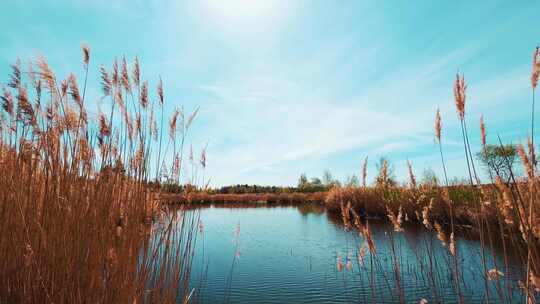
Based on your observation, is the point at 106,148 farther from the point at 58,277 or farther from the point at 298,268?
the point at 298,268

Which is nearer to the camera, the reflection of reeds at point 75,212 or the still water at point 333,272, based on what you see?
the reflection of reeds at point 75,212

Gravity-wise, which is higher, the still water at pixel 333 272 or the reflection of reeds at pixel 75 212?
the reflection of reeds at pixel 75 212

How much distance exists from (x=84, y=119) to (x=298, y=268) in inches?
199

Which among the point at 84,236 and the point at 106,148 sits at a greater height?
the point at 106,148

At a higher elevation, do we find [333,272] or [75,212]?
[75,212]

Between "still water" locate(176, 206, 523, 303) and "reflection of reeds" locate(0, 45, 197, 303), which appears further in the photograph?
"still water" locate(176, 206, 523, 303)

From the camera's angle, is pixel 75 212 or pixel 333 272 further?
pixel 333 272

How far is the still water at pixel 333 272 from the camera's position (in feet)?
12.9

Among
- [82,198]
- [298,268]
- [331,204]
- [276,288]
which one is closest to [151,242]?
[82,198]

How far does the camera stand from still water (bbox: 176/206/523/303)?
394 centimetres

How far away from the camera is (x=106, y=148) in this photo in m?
2.21

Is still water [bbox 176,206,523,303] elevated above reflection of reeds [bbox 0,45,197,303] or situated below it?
below

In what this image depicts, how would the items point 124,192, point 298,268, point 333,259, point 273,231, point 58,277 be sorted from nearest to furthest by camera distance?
point 58,277, point 124,192, point 298,268, point 333,259, point 273,231

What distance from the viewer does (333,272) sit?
5.66 metres
